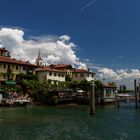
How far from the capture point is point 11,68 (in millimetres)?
98875

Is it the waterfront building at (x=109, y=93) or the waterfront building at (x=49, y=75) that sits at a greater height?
the waterfront building at (x=49, y=75)

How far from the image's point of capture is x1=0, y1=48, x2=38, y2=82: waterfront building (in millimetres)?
96625

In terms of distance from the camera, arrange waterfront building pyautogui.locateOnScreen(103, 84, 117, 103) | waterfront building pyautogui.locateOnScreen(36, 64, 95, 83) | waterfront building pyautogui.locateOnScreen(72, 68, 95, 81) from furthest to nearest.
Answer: waterfront building pyautogui.locateOnScreen(72, 68, 95, 81) < waterfront building pyautogui.locateOnScreen(36, 64, 95, 83) < waterfront building pyautogui.locateOnScreen(103, 84, 117, 103)

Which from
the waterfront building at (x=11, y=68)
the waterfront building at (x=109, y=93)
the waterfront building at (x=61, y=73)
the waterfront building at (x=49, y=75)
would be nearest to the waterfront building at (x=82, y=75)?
the waterfront building at (x=61, y=73)

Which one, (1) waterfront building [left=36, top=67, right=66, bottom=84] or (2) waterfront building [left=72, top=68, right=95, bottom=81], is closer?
(1) waterfront building [left=36, top=67, right=66, bottom=84]

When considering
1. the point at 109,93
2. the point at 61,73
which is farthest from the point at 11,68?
the point at 109,93

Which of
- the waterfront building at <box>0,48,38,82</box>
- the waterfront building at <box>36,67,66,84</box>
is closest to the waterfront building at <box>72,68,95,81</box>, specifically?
the waterfront building at <box>36,67,66,84</box>

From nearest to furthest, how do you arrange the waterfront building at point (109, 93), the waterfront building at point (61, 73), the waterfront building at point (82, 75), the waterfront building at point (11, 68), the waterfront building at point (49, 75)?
1. the waterfront building at point (11, 68)
2. the waterfront building at point (109, 93)
3. the waterfront building at point (49, 75)
4. the waterfront building at point (61, 73)
5. the waterfront building at point (82, 75)

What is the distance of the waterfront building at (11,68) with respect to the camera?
96.6m

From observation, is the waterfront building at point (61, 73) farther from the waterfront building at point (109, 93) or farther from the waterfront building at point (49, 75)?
the waterfront building at point (109, 93)

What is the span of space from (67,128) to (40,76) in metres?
70.6

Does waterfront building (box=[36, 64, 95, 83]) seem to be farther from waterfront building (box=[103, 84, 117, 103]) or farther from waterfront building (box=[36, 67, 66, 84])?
waterfront building (box=[103, 84, 117, 103])

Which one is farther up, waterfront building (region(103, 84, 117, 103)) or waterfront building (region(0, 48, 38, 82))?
waterfront building (region(0, 48, 38, 82))

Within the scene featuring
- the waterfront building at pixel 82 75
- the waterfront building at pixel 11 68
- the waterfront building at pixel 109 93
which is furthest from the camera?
the waterfront building at pixel 82 75
